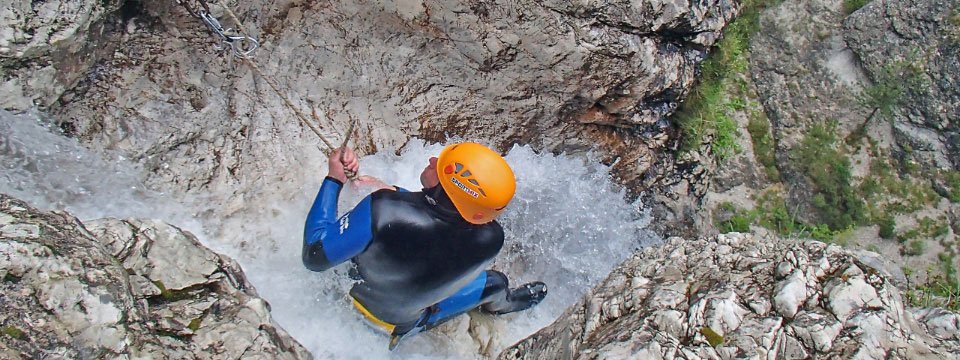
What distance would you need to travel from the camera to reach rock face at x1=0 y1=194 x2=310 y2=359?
2.23 meters

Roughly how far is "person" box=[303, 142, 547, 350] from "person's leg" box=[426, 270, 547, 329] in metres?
0.52

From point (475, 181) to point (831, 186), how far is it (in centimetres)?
1556

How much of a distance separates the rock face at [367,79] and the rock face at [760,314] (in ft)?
8.08

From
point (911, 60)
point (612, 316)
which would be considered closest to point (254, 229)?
point (612, 316)

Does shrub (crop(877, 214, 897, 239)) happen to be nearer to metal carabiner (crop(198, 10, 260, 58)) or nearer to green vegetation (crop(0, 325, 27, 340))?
metal carabiner (crop(198, 10, 260, 58))

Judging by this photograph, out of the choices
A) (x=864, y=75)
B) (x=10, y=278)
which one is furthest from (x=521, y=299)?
(x=864, y=75)

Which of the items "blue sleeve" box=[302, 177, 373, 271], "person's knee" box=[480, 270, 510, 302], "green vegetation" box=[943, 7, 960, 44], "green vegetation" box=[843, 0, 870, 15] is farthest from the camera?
"green vegetation" box=[843, 0, 870, 15]

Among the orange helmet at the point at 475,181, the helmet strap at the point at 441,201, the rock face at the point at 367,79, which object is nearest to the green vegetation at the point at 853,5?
the rock face at the point at 367,79

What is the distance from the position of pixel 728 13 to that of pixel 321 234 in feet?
15.2

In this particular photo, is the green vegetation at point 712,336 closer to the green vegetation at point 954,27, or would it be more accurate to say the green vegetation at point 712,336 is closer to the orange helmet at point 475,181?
the orange helmet at point 475,181

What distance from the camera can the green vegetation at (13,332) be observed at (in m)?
2.09

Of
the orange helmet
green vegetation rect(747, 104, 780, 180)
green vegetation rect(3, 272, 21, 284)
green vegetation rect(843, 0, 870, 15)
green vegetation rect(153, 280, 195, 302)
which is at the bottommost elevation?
green vegetation rect(747, 104, 780, 180)

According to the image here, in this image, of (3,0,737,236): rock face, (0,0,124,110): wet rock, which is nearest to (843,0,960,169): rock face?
(3,0,737,236): rock face

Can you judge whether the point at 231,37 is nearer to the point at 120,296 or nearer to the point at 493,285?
the point at 120,296
